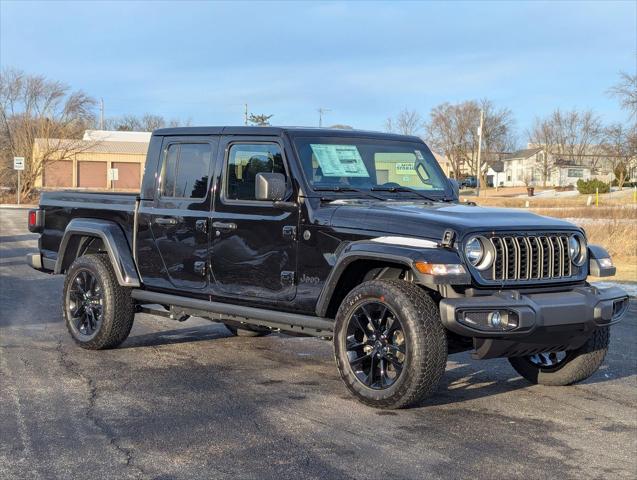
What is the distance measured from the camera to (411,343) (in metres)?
5.25

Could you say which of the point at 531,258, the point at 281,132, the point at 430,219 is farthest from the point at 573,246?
the point at 281,132

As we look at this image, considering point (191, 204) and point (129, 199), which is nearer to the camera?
point (191, 204)

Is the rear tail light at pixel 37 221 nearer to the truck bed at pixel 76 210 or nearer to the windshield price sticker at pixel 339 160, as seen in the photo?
the truck bed at pixel 76 210

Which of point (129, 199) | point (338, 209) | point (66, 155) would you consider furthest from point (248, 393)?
point (66, 155)

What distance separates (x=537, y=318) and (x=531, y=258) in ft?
1.60

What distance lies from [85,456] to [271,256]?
223cm

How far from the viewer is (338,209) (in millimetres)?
5980

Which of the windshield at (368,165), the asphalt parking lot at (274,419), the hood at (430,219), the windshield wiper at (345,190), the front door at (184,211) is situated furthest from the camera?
the front door at (184,211)

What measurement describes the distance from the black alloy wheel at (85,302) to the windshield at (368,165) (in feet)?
7.90

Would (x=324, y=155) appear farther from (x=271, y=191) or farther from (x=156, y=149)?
(x=156, y=149)

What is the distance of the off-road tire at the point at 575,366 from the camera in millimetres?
6117

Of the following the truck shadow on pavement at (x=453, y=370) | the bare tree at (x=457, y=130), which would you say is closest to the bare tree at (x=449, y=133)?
the bare tree at (x=457, y=130)

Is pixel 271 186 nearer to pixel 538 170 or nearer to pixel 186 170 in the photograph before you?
pixel 186 170

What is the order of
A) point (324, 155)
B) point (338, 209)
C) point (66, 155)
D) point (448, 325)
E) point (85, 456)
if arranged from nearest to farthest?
point (85, 456) < point (448, 325) < point (338, 209) < point (324, 155) < point (66, 155)
